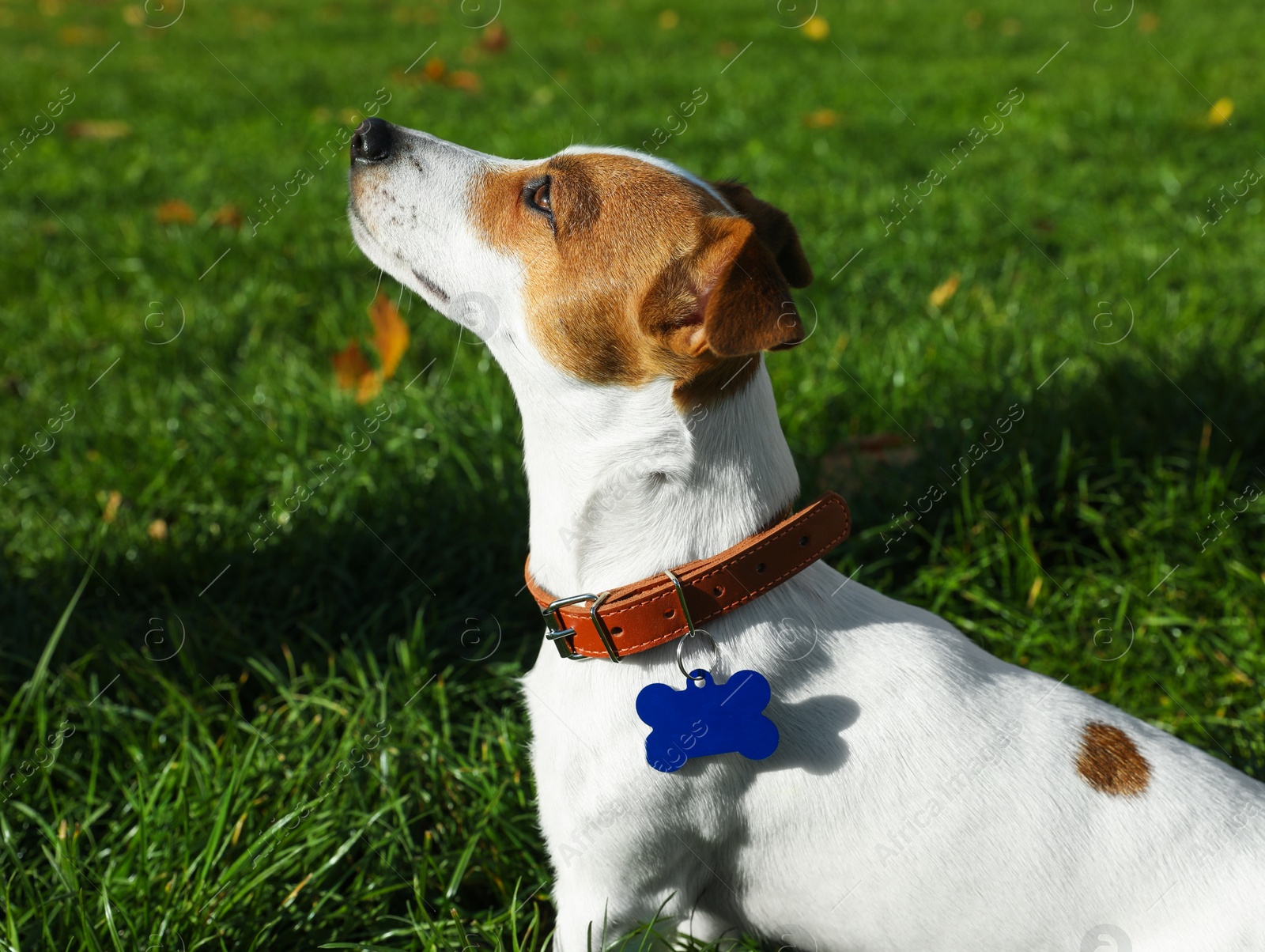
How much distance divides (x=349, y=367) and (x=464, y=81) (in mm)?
4864

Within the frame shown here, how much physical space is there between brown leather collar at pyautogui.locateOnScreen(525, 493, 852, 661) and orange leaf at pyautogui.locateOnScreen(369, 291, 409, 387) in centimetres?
253

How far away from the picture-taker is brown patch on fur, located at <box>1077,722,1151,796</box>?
6.01 ft

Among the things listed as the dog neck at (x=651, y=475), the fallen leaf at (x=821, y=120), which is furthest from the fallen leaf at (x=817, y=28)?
the dog neck at (x=651, y=475)

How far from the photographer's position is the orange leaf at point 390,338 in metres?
4.20

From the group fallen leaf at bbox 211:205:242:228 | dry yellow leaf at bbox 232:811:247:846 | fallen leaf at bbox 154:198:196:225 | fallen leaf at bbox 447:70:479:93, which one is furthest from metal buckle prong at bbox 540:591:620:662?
fallen leaf at bbox 447:70:479:93

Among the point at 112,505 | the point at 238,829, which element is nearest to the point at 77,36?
the point at 112,505

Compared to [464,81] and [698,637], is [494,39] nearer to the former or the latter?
[464,81]

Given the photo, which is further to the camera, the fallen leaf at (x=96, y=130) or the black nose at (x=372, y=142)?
the fallen leaf at (x=96, y=130)

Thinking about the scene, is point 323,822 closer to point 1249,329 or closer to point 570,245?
point 570,245

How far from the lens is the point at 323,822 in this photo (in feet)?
7.79

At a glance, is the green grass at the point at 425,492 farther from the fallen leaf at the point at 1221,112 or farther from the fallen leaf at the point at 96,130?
the fallen leaf at the point at 96,130

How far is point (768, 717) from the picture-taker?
1.88 metres

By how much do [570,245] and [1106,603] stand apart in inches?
76.0

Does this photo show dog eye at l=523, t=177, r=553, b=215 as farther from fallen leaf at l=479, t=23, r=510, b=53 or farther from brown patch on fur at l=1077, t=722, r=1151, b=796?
fallen leaf at l=479, t=23, r=510, b=53
